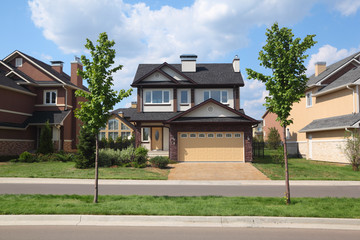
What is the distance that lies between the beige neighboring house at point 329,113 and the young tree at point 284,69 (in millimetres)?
14808

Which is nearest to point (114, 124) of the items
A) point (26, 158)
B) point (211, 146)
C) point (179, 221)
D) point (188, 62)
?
point (188, 62)

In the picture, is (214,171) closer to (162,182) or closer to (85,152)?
(162,182)

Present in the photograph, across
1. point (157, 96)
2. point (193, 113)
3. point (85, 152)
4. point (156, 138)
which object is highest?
point (157, 96)

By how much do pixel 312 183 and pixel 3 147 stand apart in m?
25.0

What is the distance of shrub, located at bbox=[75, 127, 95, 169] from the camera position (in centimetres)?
1983

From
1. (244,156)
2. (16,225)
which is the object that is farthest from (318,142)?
(16,225)

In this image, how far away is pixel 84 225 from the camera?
719 cm

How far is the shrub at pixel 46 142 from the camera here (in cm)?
2603

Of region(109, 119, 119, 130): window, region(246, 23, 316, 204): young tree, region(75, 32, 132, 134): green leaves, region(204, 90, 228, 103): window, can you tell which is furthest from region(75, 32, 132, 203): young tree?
region(109, 119, 119, 130): window

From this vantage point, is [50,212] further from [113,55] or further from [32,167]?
[32,167]

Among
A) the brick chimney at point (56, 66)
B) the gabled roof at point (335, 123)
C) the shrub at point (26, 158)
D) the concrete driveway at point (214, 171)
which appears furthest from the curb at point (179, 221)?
the brick chimney at point (56, 66)

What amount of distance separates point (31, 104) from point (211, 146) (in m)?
19.0

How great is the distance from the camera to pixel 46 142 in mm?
26281

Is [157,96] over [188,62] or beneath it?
beneath
